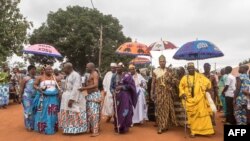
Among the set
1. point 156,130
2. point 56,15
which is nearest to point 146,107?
point 156,130

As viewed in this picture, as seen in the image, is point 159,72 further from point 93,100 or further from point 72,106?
point 72,106

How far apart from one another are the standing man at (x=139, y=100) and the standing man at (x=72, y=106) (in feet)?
6.79

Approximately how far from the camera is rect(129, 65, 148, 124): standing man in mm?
11055

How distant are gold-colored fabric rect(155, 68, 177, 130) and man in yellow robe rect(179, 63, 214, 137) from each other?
1.99 ft

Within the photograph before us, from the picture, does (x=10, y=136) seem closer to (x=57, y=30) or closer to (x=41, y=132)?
(x=41, y=132)

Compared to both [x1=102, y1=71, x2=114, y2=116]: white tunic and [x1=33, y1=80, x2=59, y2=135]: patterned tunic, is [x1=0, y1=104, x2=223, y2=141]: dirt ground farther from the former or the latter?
[x1=102, y1=71, x2=114, y2=116]: white tunic

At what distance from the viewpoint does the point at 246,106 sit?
29.3 feet

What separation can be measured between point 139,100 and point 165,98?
155 centimetres

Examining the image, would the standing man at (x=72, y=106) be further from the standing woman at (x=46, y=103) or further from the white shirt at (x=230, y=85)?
the white shirt at (x=230, y=85)

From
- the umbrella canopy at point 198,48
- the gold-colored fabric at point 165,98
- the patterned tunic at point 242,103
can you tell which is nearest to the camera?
the patterned tunic at point 242,103

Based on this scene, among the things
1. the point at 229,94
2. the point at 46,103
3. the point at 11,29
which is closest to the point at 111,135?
the point at 46,103

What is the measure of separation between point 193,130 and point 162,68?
76.6 inches

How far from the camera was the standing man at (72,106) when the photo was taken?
927 centimetres

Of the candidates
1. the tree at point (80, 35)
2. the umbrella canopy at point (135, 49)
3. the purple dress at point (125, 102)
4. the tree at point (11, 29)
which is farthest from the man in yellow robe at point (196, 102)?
the tree at point (80, 35)
